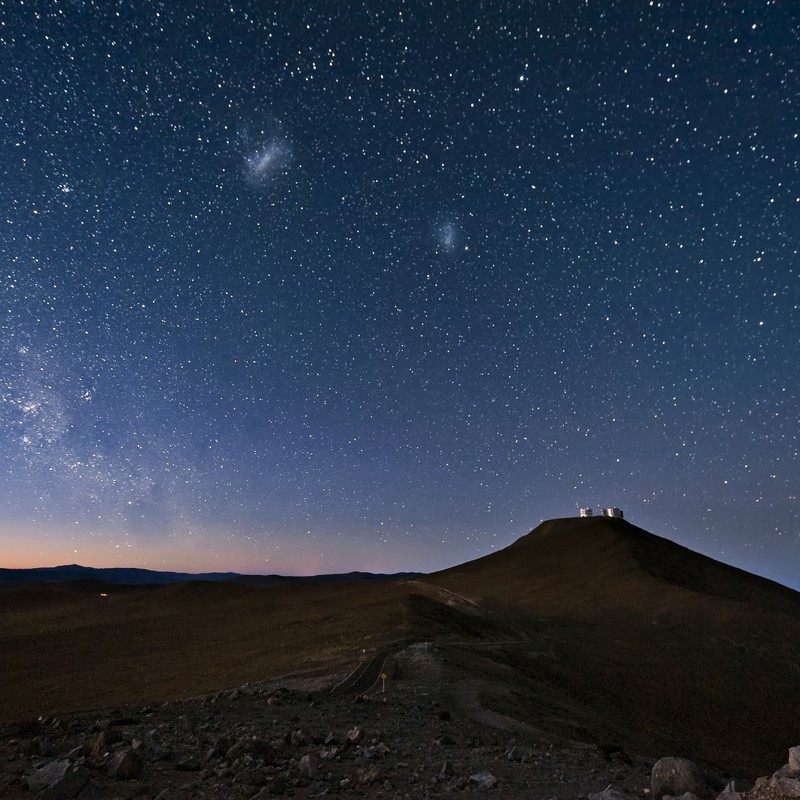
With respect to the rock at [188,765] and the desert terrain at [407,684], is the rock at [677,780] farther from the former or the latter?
the rock at [188,765]

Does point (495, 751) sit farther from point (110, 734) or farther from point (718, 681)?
point (718, 681)

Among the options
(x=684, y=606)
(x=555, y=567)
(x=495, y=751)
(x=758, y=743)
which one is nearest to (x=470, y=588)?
(x=555, y=567)

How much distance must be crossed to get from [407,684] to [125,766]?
11.9 meters

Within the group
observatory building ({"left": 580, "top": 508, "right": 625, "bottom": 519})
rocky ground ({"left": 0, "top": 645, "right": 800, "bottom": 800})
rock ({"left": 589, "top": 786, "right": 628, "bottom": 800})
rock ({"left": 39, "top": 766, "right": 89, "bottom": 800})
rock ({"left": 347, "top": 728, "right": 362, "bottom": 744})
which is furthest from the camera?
observatory building ({"left": 580, "top": 508, "right": 625, "bottom": 519})

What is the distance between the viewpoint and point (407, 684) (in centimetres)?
1762

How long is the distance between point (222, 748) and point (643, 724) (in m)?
19.6

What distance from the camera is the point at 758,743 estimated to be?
75.0ft

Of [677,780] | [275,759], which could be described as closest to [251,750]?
[275,759]

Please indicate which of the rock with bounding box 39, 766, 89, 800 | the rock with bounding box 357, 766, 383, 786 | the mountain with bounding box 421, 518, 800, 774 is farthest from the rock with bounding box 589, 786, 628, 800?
the mountain with bounding box 421, 518, 800, 774

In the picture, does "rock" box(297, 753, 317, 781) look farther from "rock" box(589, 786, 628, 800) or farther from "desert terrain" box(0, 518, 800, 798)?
"rock" box(589, 786, 628, 800)

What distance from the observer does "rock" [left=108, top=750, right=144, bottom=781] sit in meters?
7.04

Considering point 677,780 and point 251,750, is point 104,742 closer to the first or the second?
point 251,750

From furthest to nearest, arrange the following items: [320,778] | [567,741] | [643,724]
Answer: [643,724] → [567,741] → [320,778]

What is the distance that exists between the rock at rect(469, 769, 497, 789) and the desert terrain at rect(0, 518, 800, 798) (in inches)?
1.5
